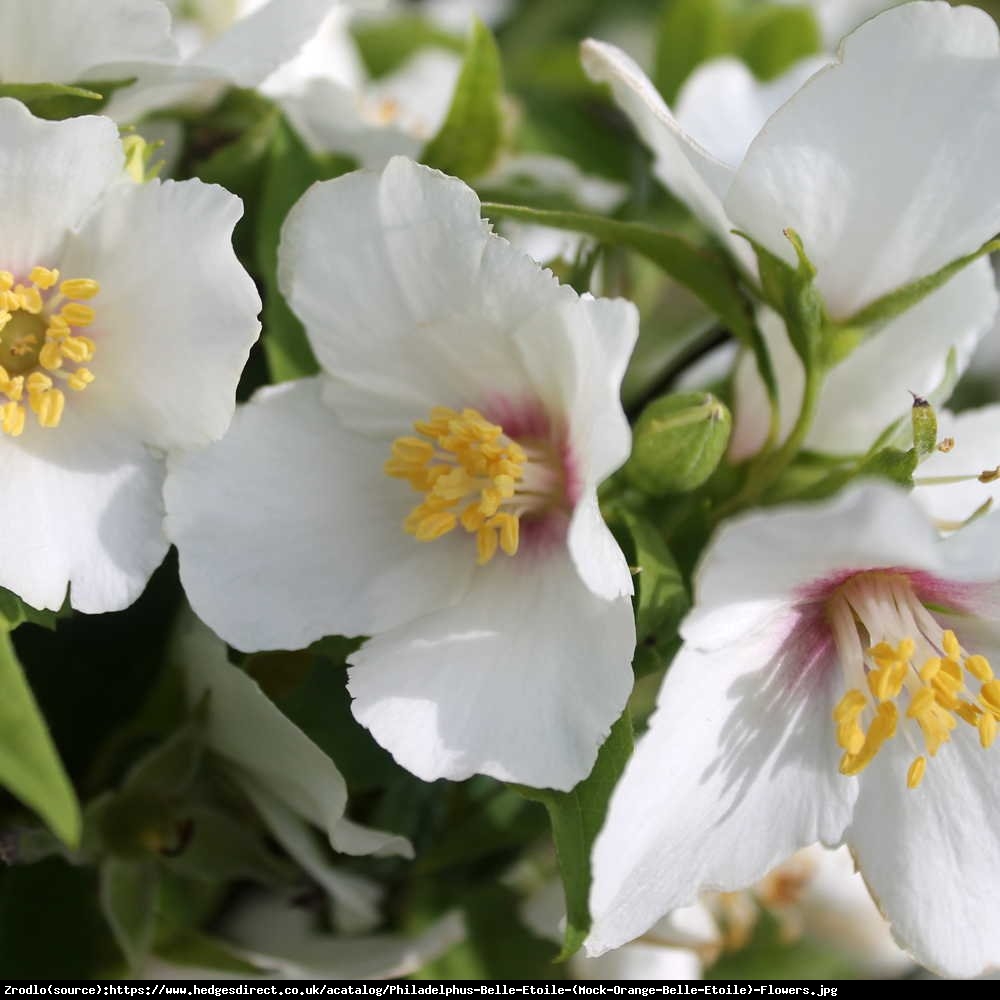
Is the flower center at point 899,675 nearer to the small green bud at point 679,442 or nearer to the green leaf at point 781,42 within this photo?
the small green bud at point 679,442

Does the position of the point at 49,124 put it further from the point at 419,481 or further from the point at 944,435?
the point at 944,435

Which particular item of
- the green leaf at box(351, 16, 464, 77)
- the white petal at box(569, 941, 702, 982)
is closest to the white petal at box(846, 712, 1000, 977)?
the white petal at box(569, 941, 702, 982)

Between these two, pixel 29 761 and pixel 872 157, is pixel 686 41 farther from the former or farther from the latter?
pixel 29 761

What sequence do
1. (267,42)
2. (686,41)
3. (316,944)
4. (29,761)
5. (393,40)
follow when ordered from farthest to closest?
(393,40)
(686,41)
(316,944)
(267,42)
(29,761)

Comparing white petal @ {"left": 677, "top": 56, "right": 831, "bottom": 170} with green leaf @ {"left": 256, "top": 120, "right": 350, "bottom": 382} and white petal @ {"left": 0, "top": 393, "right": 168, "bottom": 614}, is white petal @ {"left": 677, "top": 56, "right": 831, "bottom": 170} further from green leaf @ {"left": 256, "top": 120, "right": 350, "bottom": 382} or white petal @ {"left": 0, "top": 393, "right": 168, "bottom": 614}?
white petal @ {"left": 0, "top": 393, "right": 168, "bottom": 614}

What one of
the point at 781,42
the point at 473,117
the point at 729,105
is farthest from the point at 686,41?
the point at 473,117

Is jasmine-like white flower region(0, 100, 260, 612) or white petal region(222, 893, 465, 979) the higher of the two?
jasmine-like white flower region(0, 100, 260, 612)

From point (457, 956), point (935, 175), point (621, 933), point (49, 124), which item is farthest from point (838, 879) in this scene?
point (49, 124)
